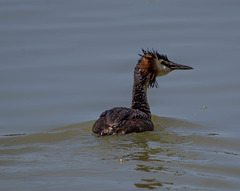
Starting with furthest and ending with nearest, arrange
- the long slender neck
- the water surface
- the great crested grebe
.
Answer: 1. the long slender neck
2. the great crested grebe
3. the water surface

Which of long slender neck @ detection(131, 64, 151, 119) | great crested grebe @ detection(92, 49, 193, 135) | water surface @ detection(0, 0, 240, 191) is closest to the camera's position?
water surface @ detection(0, 0, 240, 191)

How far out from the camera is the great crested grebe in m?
9.81

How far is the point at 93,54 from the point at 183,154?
229 inches

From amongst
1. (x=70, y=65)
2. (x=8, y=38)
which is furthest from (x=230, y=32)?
(x=8, y=38)

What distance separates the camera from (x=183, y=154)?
343 inches

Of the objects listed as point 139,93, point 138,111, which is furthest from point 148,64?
point 138,111

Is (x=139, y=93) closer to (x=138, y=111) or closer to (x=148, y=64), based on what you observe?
(x=148, y=64)

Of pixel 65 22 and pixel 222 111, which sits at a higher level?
pixel 65 22

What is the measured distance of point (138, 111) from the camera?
10289mm

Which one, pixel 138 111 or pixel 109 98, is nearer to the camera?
pixel 138 111

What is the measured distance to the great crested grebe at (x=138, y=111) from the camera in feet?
32.2

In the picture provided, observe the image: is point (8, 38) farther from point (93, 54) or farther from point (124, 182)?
point (124, 182)

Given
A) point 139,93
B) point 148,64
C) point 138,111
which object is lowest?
point 138,111

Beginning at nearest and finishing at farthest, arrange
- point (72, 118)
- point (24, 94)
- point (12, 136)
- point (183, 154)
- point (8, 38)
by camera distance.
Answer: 1. point (183, 154)
2. point (12, 136)
3. point (72, 118)
4. point (24, 94)
5. point (8, 38)
